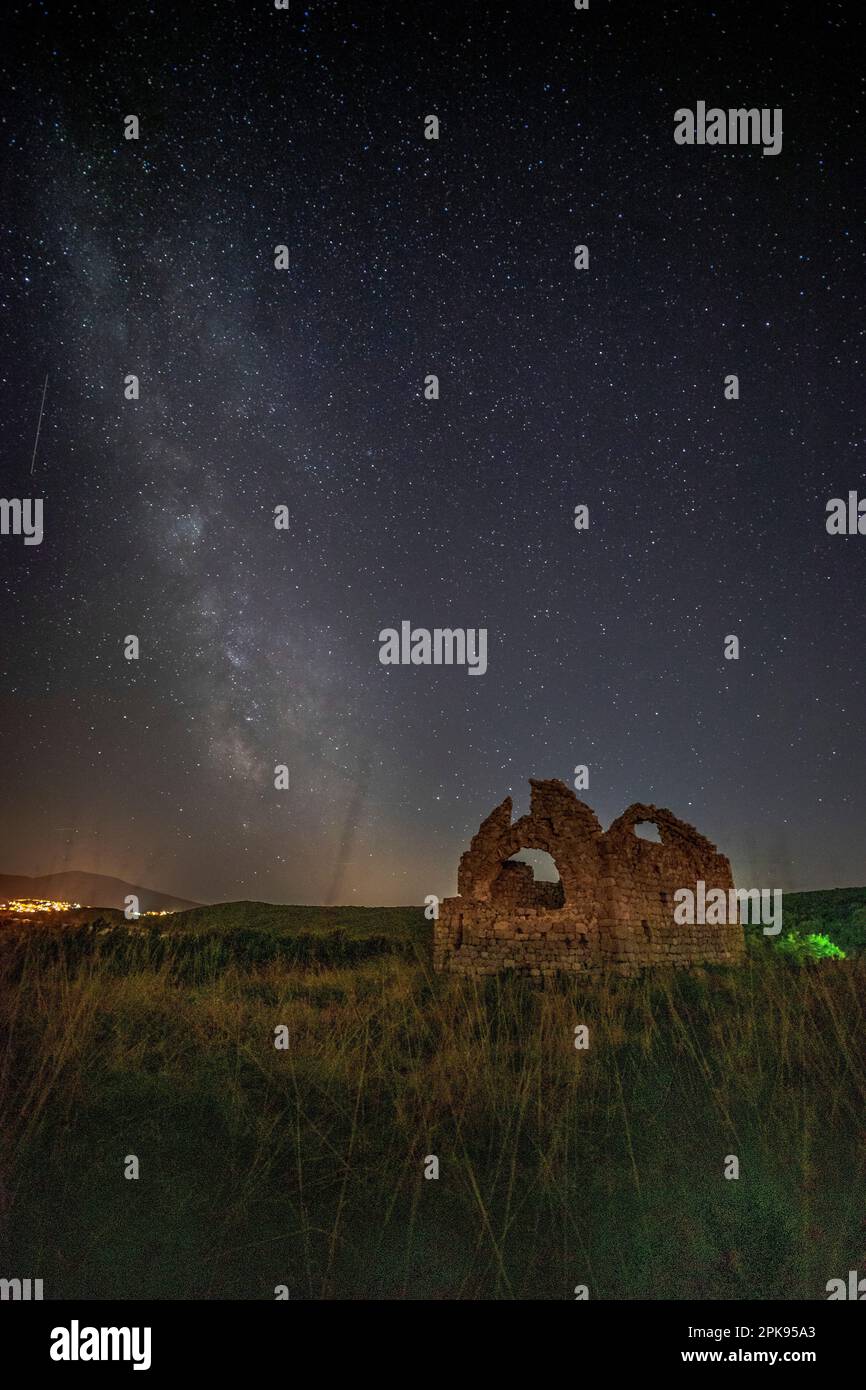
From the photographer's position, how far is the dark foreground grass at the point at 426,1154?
13.3 ft

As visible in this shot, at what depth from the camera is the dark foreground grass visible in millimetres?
4055

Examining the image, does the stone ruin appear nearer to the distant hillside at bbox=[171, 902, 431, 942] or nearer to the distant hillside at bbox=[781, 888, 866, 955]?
the distant hillside at bbox=[781, 888, 866, 955]

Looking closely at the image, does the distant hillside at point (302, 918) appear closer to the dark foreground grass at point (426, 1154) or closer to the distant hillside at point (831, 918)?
the distant hillside at point (831, 918)

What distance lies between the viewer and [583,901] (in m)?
14.7

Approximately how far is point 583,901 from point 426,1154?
34.4ft

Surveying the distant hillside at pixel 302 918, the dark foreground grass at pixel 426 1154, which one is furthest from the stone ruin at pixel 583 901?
the distant hillside at pixel 302 918

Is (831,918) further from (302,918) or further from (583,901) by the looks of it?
(302,918)

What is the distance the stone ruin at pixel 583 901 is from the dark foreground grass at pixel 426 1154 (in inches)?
274

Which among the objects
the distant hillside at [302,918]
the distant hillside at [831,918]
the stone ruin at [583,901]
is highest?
the stone ruin at [583,901]

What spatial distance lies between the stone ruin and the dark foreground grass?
6.96m

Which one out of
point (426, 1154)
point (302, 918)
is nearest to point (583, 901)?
point (426, 1154)

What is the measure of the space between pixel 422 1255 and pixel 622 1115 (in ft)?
5.73

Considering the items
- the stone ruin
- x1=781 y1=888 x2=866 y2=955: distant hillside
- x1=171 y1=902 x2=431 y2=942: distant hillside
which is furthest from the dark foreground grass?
x1=171 y1=902 x2=431 y2=942: distant hillside
